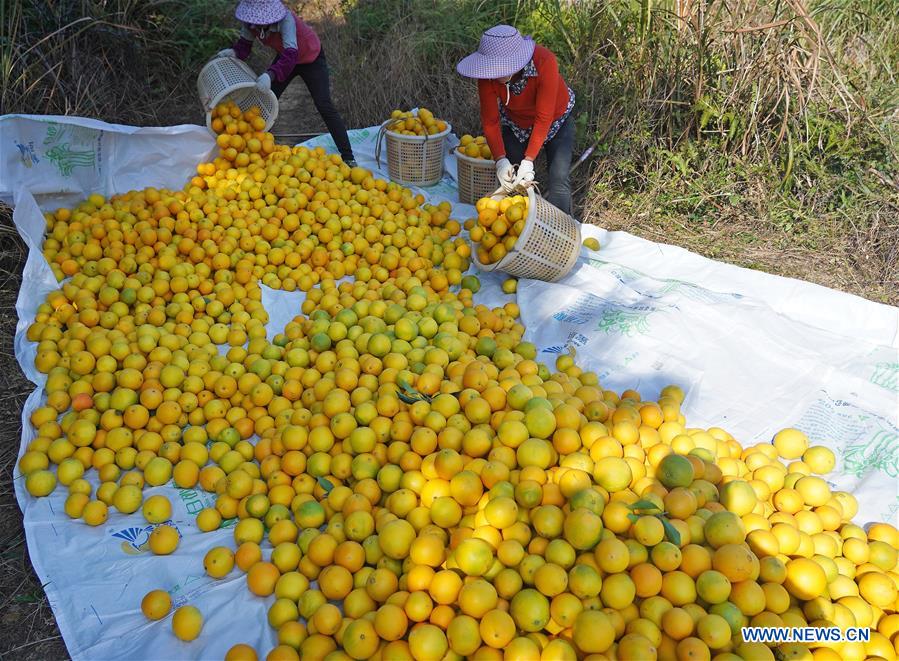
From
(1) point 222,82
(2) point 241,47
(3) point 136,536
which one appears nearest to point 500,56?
(1) point 222,82

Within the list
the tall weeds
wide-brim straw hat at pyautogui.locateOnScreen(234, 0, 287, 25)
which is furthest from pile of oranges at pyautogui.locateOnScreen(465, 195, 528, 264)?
the tall weeds

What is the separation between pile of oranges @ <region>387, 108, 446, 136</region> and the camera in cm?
521

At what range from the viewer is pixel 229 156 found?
15.9ft

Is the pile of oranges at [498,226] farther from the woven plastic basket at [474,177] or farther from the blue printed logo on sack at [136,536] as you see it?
the blue printed logo on sack at [136,536]

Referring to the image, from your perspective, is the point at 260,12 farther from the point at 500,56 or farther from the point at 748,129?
the point at 748,129

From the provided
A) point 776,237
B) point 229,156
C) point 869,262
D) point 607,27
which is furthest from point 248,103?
point 869,262

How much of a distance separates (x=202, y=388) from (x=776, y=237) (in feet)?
14.0

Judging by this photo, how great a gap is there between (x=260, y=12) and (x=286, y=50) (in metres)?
0.33

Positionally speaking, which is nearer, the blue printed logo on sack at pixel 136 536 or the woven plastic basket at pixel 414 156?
the blue printed logo on sack at pixel 136 536

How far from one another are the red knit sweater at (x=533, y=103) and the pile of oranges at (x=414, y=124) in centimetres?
82

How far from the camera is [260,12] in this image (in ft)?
15.3

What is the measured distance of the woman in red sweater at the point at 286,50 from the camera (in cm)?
470

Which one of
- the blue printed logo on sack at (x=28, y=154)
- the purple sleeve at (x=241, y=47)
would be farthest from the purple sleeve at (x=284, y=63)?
the blue printed logo on sack at (x=28, y=154)

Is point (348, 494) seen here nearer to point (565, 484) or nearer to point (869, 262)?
point (565, 484)
